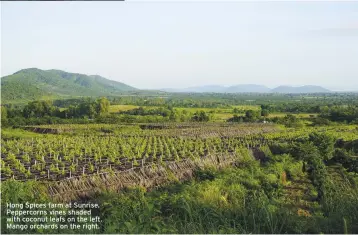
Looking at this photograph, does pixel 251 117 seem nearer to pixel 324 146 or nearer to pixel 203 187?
pixel 324 146

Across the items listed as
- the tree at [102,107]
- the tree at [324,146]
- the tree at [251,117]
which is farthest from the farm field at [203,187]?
the tree at [102,107]

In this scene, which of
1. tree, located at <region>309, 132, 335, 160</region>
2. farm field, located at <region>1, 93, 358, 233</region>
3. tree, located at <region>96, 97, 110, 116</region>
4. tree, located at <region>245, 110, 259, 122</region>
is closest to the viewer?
farm field, located at <region>1, 93, 358, 233</region>

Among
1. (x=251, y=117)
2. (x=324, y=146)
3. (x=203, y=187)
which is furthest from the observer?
(x=251, y=117)

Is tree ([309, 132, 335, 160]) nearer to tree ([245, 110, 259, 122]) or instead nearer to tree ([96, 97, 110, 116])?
tree ([245, 110, 259, 122])

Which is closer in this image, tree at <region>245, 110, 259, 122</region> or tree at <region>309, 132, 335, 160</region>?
tree at <region>309, 132, 335, 160</region>

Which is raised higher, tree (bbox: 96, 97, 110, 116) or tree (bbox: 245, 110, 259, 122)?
tree (bbox: 96, 97, 110, 116)

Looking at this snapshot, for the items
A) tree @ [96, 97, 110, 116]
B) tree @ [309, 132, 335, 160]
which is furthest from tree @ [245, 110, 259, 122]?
tree @ [309, 132, 335, 160]

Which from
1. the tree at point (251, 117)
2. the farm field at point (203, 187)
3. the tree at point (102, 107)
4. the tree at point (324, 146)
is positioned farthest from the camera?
the tree at point (102, 107)

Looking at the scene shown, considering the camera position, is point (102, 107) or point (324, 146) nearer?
point (324, 146)

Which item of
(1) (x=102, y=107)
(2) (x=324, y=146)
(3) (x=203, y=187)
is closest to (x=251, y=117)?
(1) (x=102, y=107)

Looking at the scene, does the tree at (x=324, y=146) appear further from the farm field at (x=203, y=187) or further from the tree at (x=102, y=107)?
the tree at (x=102, y=107)

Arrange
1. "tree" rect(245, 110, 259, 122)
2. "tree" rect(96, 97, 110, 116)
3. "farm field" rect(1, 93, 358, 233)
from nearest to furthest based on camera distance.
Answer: "farm field" rect(1, 93, 358, 233), "tree" rect(245, 110, 259, 122), "tree" rect(96, 97, 110, 116)

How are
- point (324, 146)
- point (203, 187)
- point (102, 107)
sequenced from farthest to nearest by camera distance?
1. point (102, 107)
2. point (324, 146)
3. point (203, 187)

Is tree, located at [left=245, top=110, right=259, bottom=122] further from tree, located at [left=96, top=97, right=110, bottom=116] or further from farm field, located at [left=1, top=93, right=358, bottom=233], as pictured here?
tree, located at [left=96, top=97, right=110, bottom=116]
